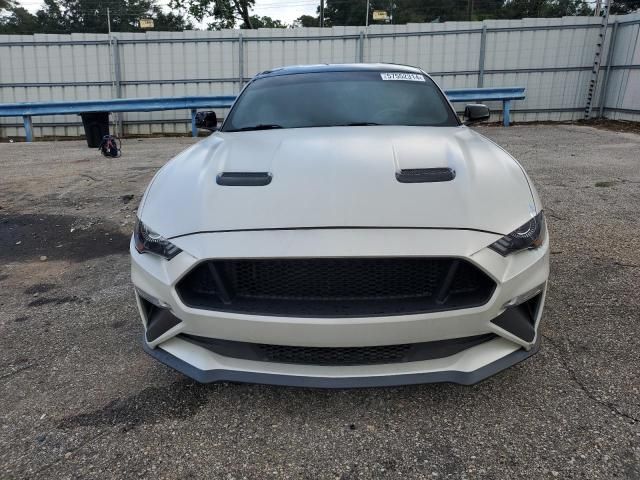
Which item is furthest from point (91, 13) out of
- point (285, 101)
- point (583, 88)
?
point (285, 101)

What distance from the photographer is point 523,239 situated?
74.8 inches

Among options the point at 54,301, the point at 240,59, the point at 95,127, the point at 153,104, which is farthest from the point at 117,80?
the point at 54,301

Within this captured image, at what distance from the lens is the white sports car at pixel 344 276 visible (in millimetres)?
1763

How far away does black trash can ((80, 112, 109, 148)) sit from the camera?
973 centimetres

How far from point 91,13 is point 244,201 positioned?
210 feet

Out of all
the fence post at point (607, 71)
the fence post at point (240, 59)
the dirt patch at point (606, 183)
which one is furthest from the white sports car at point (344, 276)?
the fence post at point (607, 71)

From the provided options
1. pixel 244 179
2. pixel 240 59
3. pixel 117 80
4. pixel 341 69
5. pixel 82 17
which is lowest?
pixel 244 179

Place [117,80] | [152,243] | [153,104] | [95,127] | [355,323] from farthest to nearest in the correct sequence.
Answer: [117,80] < [153,104] < [95,127] < [152,243] < [355,323]

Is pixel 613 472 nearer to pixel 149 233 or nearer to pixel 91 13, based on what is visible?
pixel 149 233

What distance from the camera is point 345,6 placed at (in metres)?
57.8

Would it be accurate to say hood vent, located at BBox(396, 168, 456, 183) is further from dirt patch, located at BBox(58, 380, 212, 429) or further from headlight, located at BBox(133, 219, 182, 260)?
dirt patch, located at BBox(58, 380, 212, 429)

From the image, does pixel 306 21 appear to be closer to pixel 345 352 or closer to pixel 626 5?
pixel 626 5

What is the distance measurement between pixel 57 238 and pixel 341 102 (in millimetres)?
3077

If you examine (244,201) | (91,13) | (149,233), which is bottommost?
(149,233)
